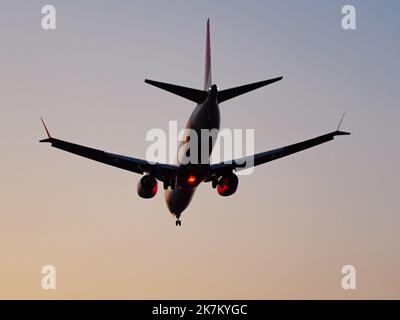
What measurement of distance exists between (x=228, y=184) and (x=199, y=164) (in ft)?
9.06

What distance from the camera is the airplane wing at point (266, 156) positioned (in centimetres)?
4917

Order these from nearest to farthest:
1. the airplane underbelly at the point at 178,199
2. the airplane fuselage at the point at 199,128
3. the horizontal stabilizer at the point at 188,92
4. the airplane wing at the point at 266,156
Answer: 1. the horizontal stabilizer at the point at 188,92
2. the airplane fuselage at the point at 199,128
3. the airplane wing at the point at 266,156
4. the airplane underbelly at the point at 178,199

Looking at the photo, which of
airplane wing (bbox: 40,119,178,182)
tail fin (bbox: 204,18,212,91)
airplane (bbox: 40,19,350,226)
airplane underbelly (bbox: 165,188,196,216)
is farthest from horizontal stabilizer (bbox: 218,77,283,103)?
airplane underbelly (bbox: 165,188,196,216)

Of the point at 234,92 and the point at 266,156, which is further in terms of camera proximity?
the point at 266,156

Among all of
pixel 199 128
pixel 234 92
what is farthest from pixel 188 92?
pixel 234 92

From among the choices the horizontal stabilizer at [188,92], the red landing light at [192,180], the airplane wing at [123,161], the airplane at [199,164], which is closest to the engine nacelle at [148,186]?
the airplane at [199,164]

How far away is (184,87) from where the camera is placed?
150 feet

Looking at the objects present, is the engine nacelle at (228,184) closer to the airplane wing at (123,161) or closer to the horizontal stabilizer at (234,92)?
the airplane wing at (123,161)

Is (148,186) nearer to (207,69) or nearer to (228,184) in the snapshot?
(228,184)

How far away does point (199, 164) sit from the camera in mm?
48281

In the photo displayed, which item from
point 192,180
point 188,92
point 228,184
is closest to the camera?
point 188,92
